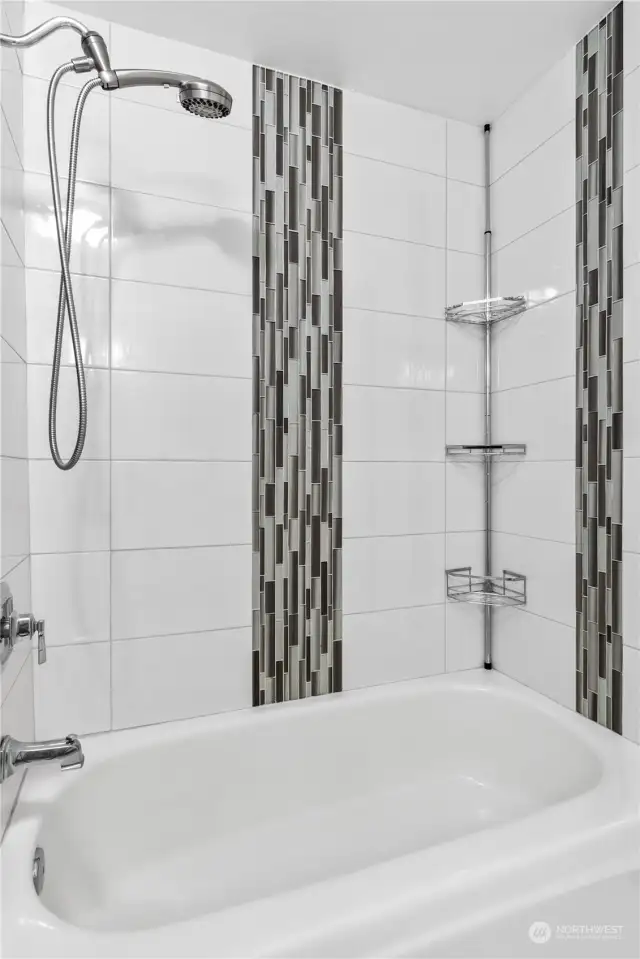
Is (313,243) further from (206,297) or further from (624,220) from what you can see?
(624,220)

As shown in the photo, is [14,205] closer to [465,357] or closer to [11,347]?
[11,347]

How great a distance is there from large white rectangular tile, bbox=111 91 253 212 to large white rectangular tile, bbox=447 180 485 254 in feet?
2.27

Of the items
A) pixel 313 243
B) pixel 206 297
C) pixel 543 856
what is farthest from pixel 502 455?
pixel 543 856

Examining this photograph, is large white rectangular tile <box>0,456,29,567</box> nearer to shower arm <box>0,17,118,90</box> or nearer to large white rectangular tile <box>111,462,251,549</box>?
large white rectangular tile <box>111,462,251,549</box>

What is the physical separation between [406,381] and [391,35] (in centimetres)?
95

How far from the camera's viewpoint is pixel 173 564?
5.19ft

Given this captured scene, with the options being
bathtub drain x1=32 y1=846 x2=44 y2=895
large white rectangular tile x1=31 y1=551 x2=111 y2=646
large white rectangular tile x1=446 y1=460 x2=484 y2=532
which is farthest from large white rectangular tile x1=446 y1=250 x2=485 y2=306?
bathtub drain x1=32 y1=846 x2=44 y2=895

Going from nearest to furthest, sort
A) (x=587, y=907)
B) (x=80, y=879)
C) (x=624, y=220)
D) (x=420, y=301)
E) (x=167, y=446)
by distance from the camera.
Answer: (x=587, y=907) → (x=80, y=879) → (x=624, y=220) → (x=167, y=446) → (x=420, y=301)

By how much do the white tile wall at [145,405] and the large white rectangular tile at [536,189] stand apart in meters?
0.85

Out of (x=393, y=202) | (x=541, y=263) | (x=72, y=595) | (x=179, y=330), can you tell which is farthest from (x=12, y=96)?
(x=541, y=263)

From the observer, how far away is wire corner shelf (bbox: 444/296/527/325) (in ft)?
5.82

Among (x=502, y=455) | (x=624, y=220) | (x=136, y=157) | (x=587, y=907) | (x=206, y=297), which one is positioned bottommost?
(x=587, y=907)

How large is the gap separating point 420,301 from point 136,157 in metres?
0.93

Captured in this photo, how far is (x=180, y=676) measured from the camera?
1.59m
